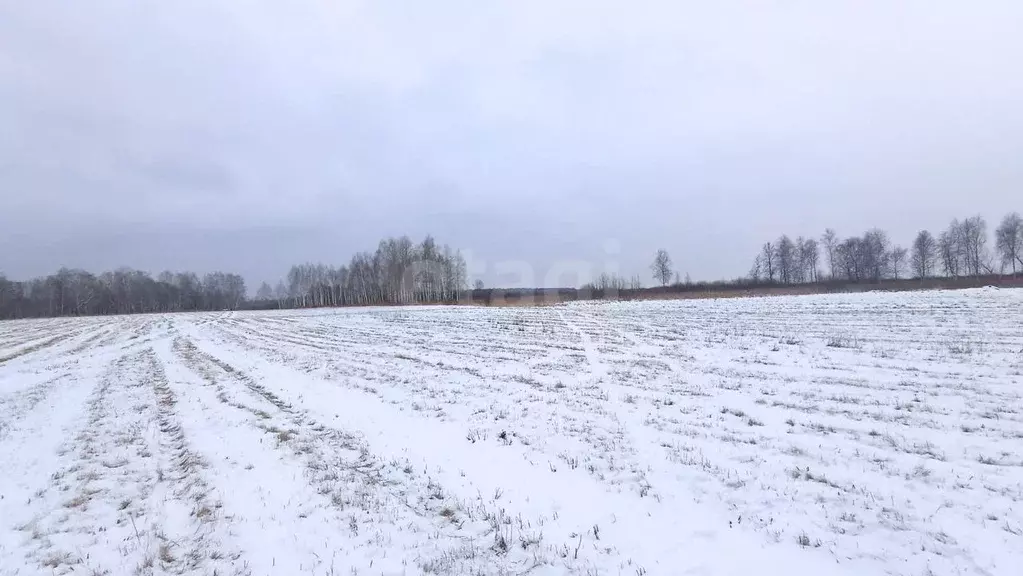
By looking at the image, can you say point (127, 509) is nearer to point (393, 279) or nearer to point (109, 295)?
point (393, 279)

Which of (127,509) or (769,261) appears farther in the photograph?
(769,261)

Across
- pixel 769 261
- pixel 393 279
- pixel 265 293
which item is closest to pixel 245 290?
pixel 265 293

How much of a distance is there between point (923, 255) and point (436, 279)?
339 ft

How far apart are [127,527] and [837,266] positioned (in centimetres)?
12911

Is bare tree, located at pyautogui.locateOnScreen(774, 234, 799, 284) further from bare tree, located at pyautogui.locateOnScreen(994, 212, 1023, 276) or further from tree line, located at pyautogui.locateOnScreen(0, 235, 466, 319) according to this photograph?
tree line, located at pyautogui.locateOnScreen(0, 235, 466, 319)

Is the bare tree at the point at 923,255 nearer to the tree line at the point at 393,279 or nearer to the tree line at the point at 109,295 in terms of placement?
the tree line at the point at 393,279

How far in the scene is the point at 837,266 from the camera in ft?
351

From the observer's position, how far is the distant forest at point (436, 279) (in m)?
93.2

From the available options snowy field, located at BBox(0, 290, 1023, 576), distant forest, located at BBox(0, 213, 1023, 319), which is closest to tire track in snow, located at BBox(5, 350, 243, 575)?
snowy field, located at BBox(0, 290, 1023, 576)

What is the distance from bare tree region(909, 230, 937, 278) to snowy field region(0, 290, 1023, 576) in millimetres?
109307

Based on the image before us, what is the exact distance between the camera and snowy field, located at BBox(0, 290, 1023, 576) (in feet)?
15.8

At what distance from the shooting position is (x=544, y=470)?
711cm

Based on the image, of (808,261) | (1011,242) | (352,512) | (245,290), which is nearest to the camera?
(352,512)

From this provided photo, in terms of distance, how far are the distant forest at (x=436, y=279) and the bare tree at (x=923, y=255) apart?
17cm
